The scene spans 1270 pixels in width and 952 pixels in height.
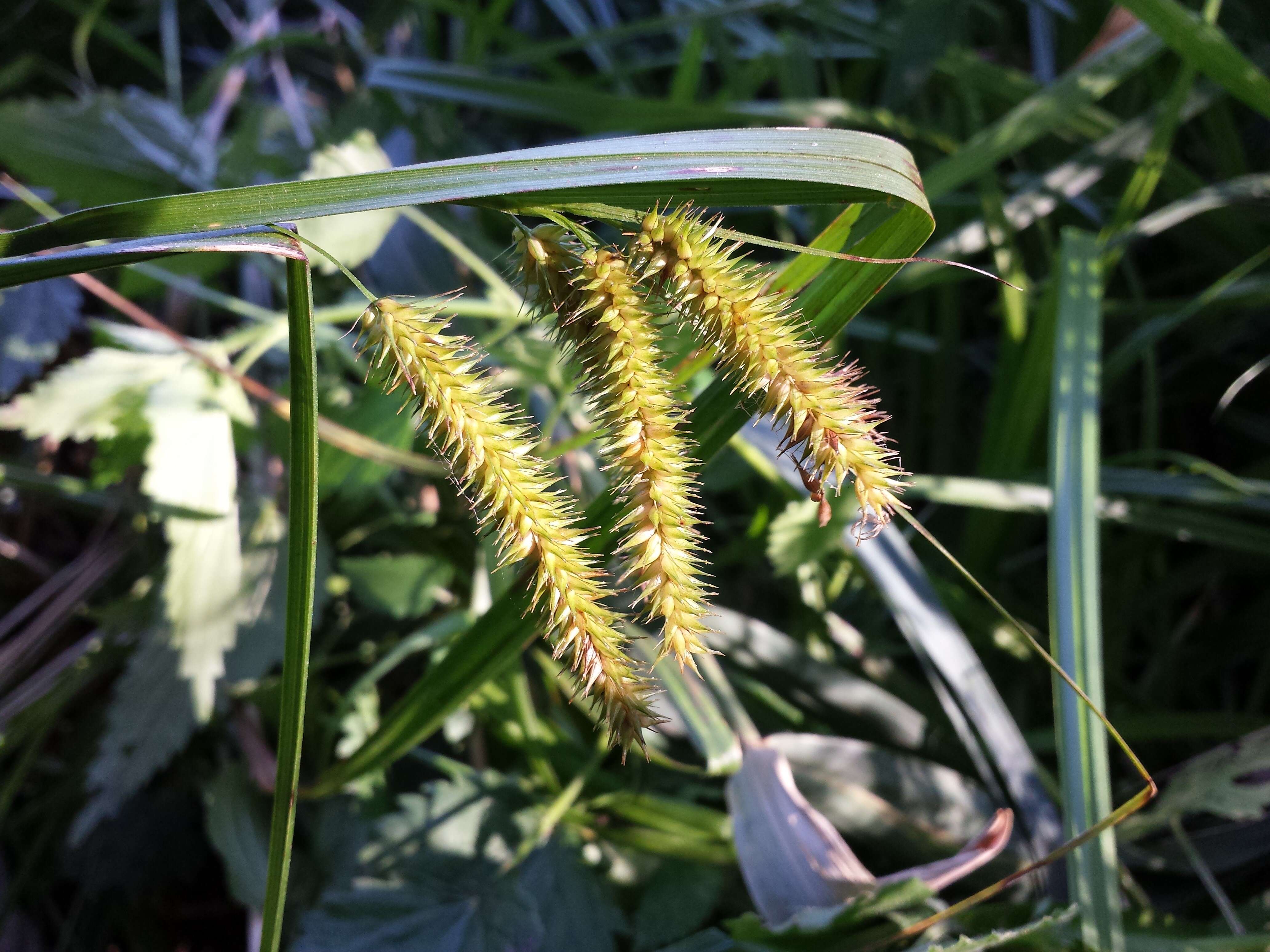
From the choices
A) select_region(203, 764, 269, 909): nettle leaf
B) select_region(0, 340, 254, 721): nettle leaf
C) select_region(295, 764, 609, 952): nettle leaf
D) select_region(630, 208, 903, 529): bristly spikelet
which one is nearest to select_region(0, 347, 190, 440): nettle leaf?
select_region(0, 340, 254, 721): nettle leaf

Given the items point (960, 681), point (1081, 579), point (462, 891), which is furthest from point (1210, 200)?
point (462, 891)

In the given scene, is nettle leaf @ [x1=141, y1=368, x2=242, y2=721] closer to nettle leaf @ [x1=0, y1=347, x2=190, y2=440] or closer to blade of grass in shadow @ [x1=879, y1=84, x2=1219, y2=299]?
nettle leaf @ [x1=0, y1=347, x2=190, y2=440]

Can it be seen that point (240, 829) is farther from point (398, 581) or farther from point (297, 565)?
point (297, 565)

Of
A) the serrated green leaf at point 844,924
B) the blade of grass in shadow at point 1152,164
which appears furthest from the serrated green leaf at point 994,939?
the blade of grass in shadow at point 1152,164

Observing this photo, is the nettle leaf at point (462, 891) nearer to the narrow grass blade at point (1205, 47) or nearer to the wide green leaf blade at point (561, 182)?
the wide green leaf blade at point (561, 182)

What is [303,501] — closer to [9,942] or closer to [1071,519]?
[1071,519]

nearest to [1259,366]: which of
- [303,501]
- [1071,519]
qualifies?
[1071,519]
